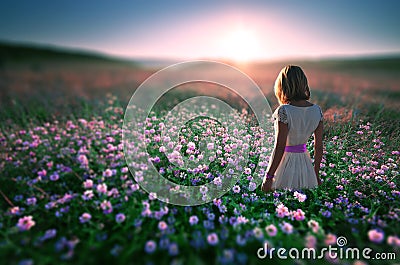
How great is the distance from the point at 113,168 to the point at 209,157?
129 centimetres

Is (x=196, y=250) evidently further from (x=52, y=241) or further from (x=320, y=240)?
(x=52, y=241)

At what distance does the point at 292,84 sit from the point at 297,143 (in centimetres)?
70

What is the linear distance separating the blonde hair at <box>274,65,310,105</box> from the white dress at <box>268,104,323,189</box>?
0.15 meters

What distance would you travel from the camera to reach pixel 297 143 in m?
3.10

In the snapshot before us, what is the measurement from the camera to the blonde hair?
9.53 feet

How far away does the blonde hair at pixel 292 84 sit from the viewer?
2904 millimetres

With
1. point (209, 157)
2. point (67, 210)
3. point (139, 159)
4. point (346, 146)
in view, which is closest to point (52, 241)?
Result: point (67, 210)

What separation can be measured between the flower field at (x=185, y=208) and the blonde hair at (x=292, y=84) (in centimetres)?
104

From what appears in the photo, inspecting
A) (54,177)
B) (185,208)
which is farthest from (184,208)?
(54,177)

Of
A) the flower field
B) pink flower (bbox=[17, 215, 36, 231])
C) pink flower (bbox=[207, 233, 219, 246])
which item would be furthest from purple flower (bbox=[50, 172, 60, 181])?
pink flower (bbox=[207, 233, 219, 246])

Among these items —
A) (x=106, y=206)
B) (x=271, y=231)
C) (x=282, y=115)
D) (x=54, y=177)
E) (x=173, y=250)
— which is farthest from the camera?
(x=54, y=177)

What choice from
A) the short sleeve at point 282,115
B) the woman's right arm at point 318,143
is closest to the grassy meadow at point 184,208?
the woman's right arm at point 318,143

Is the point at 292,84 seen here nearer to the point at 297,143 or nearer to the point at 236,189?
the point at 297,143

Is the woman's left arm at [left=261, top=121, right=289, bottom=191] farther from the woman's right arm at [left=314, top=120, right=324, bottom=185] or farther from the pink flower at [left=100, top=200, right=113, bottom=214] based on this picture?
the pink flower at [left=100, top=200, right=113, bottom=214]
